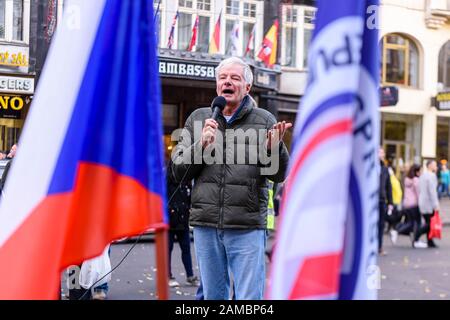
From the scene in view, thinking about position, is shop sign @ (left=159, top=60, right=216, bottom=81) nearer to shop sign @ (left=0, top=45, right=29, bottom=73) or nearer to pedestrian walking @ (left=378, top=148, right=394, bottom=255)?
shop sign @ (left=0, top=45, right=29, bottom=73)

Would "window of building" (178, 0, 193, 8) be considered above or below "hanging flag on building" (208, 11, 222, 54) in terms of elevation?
above

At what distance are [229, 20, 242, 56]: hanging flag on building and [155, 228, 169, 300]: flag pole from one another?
20.0 meters

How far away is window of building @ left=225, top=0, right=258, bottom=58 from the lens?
23.6 metres

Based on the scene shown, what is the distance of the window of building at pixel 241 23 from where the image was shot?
2361cm

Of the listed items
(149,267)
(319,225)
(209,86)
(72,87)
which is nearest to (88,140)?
(72,87)

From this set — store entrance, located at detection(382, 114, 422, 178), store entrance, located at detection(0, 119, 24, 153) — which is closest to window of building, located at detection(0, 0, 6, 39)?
store entrance, located at detection(0, 119, 24, 153)

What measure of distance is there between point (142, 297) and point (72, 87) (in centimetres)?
591

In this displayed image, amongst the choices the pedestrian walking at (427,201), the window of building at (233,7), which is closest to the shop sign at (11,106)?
the window of building at (233,7)

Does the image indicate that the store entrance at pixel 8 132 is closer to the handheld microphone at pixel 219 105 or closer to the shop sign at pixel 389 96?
the shop sign at pixel 389 96

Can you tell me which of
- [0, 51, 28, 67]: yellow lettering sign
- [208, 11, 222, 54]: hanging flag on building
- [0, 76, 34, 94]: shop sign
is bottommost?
[0, 76, 34, 94]: shop sign

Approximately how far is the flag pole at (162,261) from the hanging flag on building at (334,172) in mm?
358

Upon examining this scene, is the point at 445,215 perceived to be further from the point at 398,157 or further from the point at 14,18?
the point at 14,18

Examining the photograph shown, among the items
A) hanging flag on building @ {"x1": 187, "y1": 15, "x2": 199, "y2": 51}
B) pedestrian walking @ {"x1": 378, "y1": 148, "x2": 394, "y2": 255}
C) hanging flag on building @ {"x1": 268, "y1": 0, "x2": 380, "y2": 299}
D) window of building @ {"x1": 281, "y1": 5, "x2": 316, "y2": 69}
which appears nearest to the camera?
hanging flag on building @ {"x1": 268, "y1": 0, "x2": 380, "y2": 299}

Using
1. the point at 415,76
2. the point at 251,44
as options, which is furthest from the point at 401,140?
the point at 251,44
